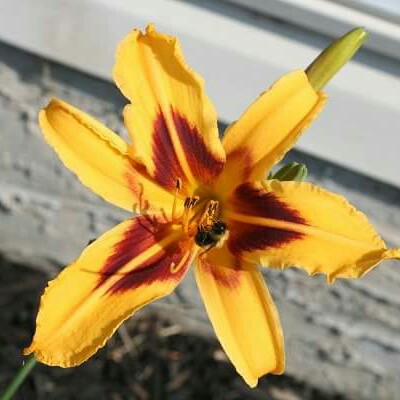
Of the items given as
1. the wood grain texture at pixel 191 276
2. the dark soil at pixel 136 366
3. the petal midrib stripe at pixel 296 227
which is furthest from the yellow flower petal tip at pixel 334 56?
the dark soil at pixel 136 366

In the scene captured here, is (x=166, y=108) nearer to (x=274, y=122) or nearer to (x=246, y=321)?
(x=274, y=122)

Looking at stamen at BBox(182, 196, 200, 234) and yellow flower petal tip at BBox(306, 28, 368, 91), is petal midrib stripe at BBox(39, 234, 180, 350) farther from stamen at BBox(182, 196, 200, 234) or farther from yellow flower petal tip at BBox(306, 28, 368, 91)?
yellow flower petal tip at BBox(306, 28, 368, 91)

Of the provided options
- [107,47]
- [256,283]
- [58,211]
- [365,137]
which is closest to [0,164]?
[58,211]

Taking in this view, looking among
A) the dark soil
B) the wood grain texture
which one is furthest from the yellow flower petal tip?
the dark soil

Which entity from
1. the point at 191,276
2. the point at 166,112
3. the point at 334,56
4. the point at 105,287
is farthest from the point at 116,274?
the point at 191,276

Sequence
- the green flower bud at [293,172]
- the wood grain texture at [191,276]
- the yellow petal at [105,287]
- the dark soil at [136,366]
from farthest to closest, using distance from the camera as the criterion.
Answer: the dark soil at [136,366]
the wood grain texture at [191,276]
the green flower bud at [293,172]
the yellow petal at [105,287]

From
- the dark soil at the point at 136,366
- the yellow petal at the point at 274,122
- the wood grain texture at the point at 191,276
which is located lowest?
the dark soil at the point at 136,366

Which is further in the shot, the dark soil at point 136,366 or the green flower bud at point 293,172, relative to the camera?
the dark soil at point 136,366

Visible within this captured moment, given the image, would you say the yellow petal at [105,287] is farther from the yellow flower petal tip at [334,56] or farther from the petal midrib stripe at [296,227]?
the yellow flower petal tip at [334,56]
